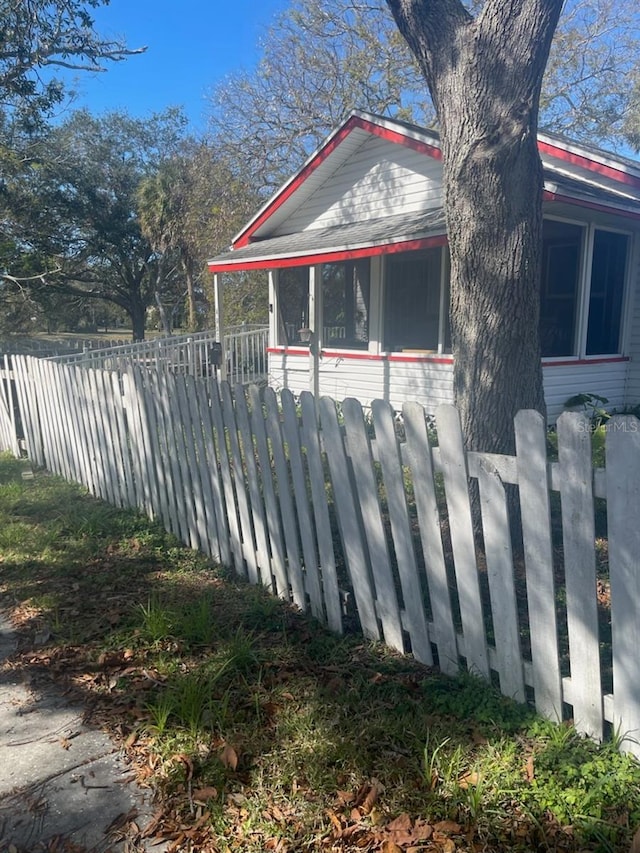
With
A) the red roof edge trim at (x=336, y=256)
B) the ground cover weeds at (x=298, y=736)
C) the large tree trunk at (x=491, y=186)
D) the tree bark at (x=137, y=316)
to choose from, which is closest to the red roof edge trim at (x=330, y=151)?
the red roof edge trim at (x=336, y=256)

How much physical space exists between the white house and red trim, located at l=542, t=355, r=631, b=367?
25mm

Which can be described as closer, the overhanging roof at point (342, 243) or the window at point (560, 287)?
the overhanging roof at point (342, 243)

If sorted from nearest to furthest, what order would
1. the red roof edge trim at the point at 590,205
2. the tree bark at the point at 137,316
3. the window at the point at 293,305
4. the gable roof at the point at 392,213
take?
the red roof edge trim at the point at 590,205 → the gable roof at the point at 392,213 → the window at the point at 293,305 → the tree bark at the point at 137,316

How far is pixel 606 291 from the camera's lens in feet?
31.9

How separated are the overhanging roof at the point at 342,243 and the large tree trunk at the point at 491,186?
4.14 metres

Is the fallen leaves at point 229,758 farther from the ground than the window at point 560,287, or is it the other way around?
the window at point 560,287

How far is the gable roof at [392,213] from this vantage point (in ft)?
26.8

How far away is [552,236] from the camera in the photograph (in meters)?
9.52

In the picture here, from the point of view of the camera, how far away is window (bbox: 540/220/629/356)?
30.7ft

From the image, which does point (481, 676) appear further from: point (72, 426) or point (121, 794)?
point (72, 426)

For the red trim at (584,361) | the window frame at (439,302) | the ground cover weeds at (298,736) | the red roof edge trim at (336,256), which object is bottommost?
the ground cover weeds at (298,736)

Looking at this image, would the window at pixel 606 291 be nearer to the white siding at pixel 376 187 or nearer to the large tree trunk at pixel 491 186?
the white siding at pixel 376 187

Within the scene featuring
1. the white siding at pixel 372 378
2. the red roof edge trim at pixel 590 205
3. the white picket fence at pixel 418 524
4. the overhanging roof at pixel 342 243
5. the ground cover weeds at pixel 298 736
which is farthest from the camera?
the white siding at pixel 372 378

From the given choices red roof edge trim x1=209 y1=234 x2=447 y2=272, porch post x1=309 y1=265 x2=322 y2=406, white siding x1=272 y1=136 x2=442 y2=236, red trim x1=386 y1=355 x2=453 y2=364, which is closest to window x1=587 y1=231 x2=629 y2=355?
red trim x1=386 y1=355 x2=453 y2=364
